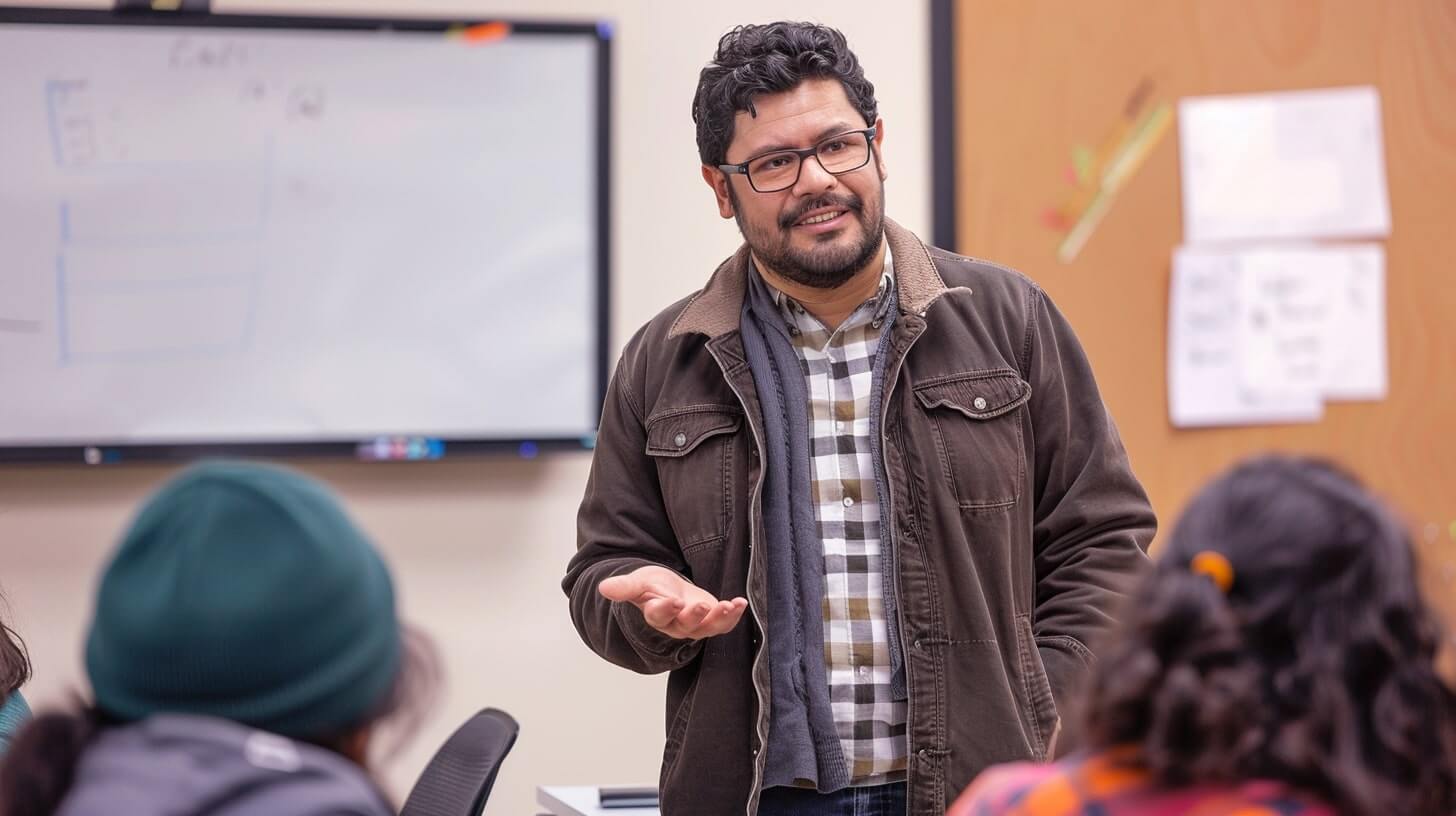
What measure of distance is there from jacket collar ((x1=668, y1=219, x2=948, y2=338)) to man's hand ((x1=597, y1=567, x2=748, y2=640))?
1.32 feet

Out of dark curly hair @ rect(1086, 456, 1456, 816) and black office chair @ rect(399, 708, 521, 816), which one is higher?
dark curly hair @ rect(1086, 456, 1456, 816)

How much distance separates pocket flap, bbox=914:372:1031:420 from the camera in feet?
6.27

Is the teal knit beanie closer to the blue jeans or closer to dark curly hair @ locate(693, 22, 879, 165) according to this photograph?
the blue jeans

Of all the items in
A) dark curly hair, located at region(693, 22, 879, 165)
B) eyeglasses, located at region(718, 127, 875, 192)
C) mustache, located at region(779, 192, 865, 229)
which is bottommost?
mustache, located at region(779, 192, 865, 229)

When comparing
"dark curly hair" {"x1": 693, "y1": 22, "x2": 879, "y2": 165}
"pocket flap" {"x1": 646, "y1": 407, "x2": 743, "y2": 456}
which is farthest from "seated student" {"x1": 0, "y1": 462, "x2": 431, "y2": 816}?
"dark curly hair" {"x1": 693, "y1": 22, "x2": 879, "y2": 165}

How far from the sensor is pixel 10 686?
184 cm

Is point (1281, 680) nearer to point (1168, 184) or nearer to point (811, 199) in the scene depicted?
point (811, 199)

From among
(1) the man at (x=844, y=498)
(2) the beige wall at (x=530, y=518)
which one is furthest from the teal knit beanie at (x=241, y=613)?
(2) the beige wall at (x=530, y=518)

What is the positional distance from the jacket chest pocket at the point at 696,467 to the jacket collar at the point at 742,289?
0.39ft

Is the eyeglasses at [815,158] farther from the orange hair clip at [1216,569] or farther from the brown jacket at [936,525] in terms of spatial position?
the orange hair clip at [1216,569]

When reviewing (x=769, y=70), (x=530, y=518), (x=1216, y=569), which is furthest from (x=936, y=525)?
(x=530, y=518)

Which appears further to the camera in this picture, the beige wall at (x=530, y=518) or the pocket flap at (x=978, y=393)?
the beige wall at (x=530, y=518)

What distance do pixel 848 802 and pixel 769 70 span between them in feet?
3.10

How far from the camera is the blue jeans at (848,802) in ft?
5.94
